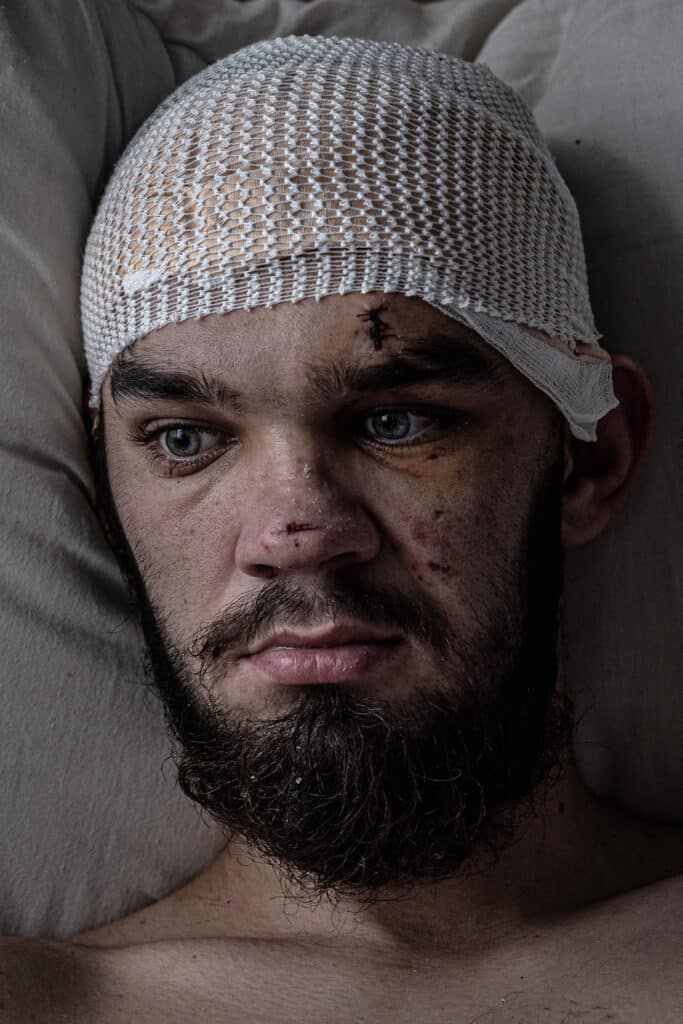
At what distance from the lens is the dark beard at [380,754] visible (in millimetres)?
1044

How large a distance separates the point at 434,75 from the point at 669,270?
42cm

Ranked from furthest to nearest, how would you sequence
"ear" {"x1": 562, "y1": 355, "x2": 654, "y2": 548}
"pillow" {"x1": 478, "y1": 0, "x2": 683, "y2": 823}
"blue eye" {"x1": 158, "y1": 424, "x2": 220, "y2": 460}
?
"pillow" {"x1": 478, "y1": 0, "x2": 683, "y2": 823}
"ear" {"x1": 562, "y1": 355, "x2": 654, "y2": 548}
"blue eye" {"x1": 158, "y1": 424, "x2": 220, "y2": 460}

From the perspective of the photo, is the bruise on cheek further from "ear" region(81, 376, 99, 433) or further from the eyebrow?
"ear" region(81, 376, 99, 433)

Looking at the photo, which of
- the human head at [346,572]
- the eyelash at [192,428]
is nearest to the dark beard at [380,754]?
the human head at [346,572]

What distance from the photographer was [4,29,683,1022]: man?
1.04 meters

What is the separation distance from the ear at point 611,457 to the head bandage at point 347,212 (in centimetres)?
8

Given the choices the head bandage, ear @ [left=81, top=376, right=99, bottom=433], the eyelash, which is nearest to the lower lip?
the eyelash

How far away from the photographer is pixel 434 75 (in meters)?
1.23

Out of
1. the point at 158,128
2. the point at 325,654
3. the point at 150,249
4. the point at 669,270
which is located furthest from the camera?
the point at 669,270

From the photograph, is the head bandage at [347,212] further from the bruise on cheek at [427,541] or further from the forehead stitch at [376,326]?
the bruise on cheek at [427,541]

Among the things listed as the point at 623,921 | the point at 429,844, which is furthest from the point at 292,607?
the point at 623,921

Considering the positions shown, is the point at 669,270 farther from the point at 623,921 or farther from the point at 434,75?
the point at 623,921

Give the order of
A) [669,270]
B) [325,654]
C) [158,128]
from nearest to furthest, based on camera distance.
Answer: [325,654], [158,128], [669,270]

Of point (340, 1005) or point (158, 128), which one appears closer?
point (340, 1005)
